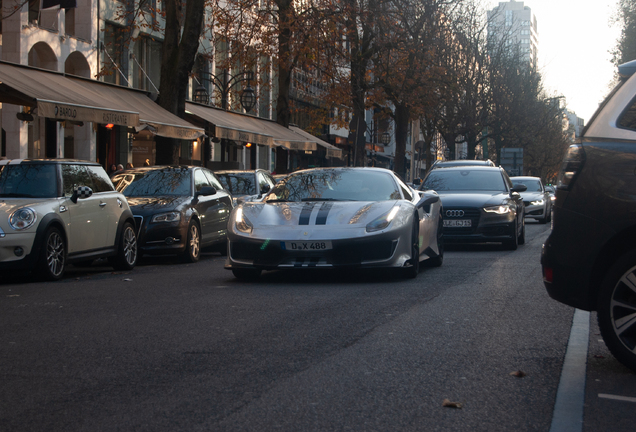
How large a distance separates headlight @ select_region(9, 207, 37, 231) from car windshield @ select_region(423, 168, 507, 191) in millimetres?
8372

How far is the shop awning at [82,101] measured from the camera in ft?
51.6

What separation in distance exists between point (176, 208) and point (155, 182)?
1.27m

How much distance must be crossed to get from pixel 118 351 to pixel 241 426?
6.74 feet

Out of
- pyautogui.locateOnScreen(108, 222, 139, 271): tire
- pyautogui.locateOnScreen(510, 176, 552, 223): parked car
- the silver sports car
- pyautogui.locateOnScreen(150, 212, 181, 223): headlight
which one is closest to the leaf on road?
the silver sports car

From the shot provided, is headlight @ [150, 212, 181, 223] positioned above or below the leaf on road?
above

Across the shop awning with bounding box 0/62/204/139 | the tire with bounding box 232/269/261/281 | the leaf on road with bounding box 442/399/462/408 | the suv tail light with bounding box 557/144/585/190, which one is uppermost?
the shop awning with bounding box 0/62/204/139

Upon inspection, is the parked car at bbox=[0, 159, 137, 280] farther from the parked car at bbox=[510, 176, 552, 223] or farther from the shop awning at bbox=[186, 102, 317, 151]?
the parked car at bbox=[510, 176, 552, 223]

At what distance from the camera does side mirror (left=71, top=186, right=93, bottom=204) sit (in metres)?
11.3

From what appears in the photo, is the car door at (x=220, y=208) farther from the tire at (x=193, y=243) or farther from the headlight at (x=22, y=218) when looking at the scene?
the headlight at (x=22, y=218)

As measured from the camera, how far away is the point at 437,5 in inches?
1470

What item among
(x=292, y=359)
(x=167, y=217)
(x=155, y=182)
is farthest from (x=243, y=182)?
(x=292, y=359)

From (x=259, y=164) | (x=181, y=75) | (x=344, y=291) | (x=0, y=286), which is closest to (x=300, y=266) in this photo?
(x=344, y=291)

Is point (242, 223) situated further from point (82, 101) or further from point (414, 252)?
point (82, 101)

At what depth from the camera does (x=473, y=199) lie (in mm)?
15352
